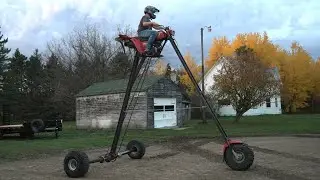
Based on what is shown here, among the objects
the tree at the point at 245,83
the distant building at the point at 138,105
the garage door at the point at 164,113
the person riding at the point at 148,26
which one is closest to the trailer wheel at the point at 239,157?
the person riding at the point at 148,26

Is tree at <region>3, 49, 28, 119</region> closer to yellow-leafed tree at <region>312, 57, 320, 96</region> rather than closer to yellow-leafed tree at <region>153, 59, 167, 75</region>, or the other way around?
yellow-leafed tree at <region>153, 59, 167, 75</region>

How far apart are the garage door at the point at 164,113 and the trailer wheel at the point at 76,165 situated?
24.4 meters

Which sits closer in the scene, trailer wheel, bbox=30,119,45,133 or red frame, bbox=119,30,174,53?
red frame, bbox=119,30,174,53

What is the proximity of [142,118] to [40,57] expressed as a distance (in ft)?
189

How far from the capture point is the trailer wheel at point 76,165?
37.4 ft

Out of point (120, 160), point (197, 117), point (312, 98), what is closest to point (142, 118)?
point (120, 160)

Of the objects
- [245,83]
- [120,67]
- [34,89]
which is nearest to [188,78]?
[120,67]

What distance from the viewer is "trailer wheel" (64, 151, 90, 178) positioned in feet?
37.4

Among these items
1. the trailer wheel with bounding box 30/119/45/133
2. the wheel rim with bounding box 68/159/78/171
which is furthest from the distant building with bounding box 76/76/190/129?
the wheel rim with bounding box 68/159/78/171

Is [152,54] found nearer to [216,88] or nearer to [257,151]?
[257,151]

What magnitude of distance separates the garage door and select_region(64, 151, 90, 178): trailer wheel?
24.4m

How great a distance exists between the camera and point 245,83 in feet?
128

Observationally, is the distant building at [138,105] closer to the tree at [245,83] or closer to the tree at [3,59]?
the tree at [245,83]

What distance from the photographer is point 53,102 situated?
6391cm
